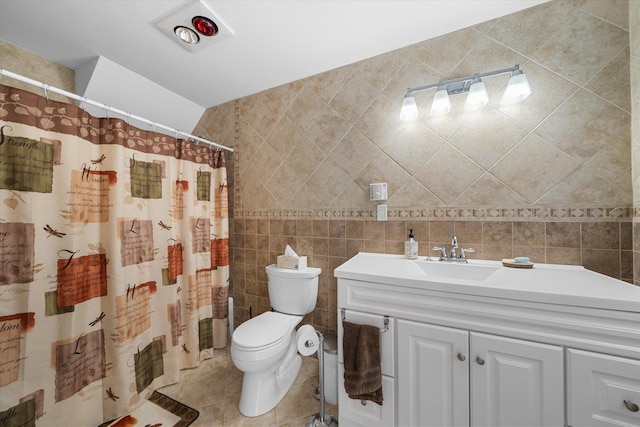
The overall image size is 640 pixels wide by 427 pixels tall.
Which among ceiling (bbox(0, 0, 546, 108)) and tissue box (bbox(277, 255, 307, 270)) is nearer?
ceiling (bbox(0, 0, 546, 108))

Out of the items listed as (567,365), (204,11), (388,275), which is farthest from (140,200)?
(567,365)

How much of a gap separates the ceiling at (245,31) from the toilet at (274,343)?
1.56 meters

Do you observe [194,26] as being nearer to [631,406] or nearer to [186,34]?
[186,34]

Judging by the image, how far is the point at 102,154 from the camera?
1.37 meters

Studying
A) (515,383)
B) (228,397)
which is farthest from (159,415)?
(515,383)

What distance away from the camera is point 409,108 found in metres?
1.50

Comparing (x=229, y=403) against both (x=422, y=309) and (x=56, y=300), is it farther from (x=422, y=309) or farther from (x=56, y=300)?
(x=422, y=309)

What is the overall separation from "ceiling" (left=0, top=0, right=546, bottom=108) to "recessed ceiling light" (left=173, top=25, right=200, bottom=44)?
0.10 metres

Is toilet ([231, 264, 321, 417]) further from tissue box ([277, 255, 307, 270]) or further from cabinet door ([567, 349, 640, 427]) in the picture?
cabinet door ([567, 349, 640, 427])

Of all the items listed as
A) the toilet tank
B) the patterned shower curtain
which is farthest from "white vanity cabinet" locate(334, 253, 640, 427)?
the patterned shower curtain

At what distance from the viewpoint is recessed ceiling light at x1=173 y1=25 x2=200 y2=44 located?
142cm

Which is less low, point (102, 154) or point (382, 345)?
point (102, 154)

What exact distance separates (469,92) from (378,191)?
0.75m

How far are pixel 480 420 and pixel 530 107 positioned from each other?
5.12 feet
